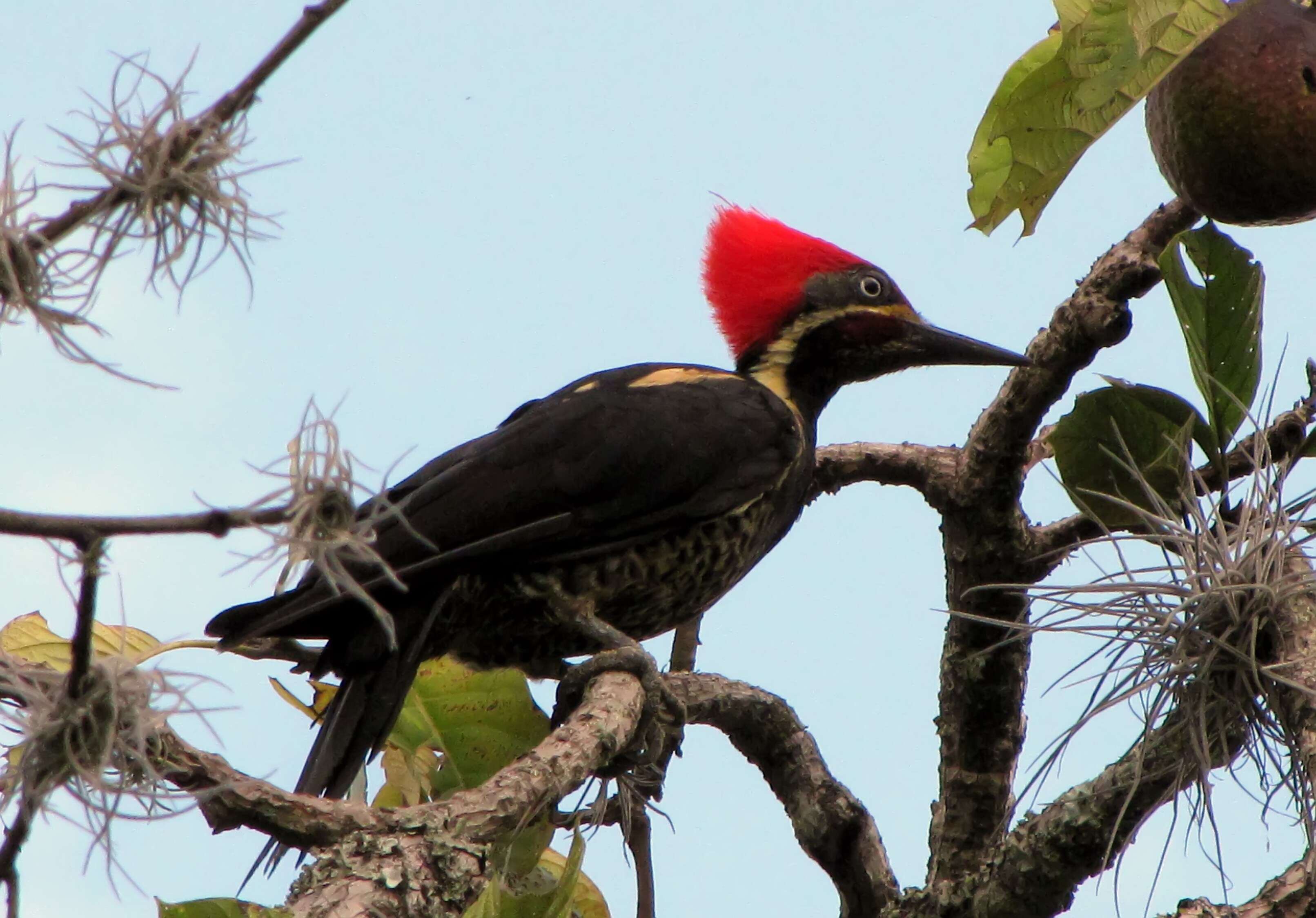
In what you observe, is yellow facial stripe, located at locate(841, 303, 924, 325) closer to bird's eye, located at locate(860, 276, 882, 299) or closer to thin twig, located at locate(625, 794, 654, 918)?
bird's eye, located at locate(860, 276, 882, 299)

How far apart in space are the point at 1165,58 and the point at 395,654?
1.75m

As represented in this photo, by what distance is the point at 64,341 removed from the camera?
1274 mm

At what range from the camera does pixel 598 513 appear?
3.21 meters

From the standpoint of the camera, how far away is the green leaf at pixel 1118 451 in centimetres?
215

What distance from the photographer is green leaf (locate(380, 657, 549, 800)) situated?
2.63 meters

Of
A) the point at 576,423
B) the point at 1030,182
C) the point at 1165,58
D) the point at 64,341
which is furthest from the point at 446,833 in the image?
the point at 576,423

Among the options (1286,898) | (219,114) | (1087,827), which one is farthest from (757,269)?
(219,114)

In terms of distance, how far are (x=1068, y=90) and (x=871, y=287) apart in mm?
1947

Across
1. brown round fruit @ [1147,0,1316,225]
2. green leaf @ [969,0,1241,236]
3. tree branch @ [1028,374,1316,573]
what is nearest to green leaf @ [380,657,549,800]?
tree branch @ [1028,374,1316,573]

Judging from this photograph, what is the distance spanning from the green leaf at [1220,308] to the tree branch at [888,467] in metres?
0.84

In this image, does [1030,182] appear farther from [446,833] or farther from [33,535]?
[33,535]

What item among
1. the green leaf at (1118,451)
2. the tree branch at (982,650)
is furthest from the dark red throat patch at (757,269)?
the green leaf at (1118,451)

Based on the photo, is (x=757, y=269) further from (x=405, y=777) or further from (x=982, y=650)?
(x=405, y=777)

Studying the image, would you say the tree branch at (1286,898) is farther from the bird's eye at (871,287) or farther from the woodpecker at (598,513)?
the bird's eye at (871,287)
